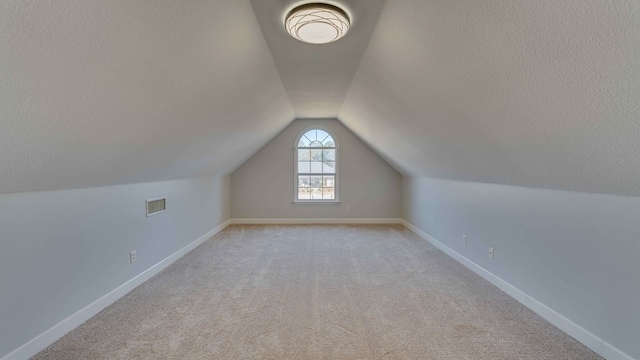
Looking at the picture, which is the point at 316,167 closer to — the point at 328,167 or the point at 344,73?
the point at 328,167

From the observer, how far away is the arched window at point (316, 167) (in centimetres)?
603

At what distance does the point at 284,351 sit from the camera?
1.83 m

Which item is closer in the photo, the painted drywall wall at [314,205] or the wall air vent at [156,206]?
the wall air vent at [156,206]

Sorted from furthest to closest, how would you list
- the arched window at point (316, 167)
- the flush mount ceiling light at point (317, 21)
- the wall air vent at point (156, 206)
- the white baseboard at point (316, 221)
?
the arched window at point (316, 167), the white baseboard at point (316, 221), the wall air vent at point (156, 206), the flush mount ceiling light at point (317, 21)

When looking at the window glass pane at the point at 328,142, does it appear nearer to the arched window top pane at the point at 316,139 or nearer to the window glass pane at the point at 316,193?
the arched window top pane at the point at 316,139

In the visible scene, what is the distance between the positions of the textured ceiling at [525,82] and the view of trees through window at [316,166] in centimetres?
340

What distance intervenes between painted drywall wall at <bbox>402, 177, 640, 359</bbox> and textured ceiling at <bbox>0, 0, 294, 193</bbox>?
2.50m

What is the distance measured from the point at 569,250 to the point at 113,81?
299cm

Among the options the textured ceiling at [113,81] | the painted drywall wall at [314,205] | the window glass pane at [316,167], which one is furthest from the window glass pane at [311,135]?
the textured ceiling at [113,81]

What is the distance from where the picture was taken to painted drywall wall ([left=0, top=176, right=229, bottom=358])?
1.67 metres

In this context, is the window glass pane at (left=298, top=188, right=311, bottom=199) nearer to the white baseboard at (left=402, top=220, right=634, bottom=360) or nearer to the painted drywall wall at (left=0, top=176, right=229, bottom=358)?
the painted drywall wall at (left=0, top=176, right=229, bottom=358)

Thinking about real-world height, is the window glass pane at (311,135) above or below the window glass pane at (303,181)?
above

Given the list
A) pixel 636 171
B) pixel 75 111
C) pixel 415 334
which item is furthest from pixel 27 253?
pixel 636 171

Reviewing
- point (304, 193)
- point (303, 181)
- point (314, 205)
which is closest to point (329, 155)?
point (303, 181)
